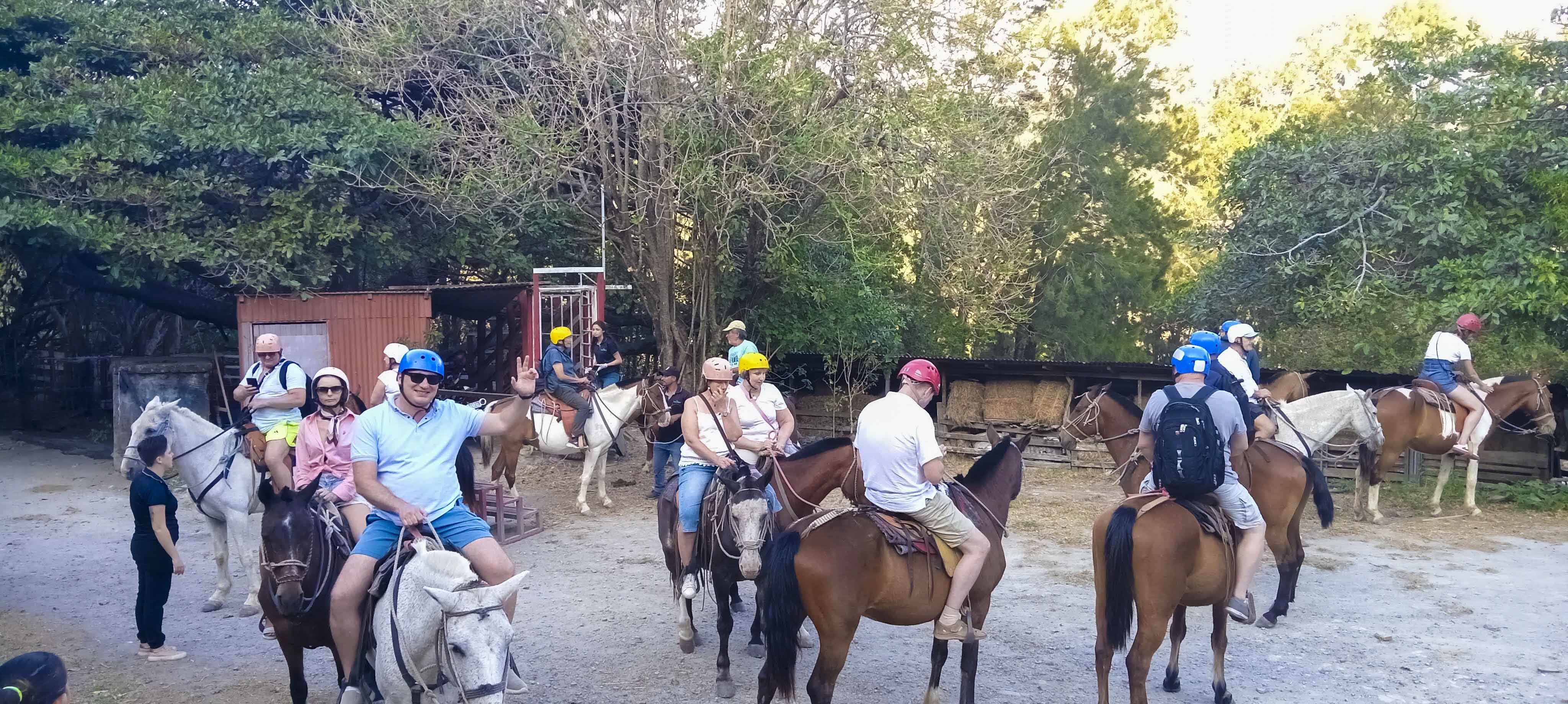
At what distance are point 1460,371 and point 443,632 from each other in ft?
38.2

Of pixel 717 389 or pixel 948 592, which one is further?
pixel 717 389

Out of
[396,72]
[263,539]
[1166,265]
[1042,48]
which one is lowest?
[263,539]

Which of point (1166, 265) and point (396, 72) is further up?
point (396, 72)

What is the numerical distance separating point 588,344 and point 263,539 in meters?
8.60

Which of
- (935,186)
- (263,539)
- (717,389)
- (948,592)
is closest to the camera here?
(263,539)

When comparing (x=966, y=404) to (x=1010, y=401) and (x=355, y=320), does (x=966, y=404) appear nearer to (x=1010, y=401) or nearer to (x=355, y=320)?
(x=1010, y=401)

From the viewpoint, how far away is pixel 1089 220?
1969cm

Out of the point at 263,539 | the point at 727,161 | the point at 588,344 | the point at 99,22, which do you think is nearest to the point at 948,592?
the point at 263,539

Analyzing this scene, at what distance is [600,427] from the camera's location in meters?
12.2

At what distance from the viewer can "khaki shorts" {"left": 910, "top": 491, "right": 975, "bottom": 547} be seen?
5246mm

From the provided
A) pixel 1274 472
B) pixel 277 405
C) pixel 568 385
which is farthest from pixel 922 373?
pixel 568 385

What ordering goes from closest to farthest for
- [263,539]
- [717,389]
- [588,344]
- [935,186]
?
[263,539]
[717,389]
[935,186]
[588,344]

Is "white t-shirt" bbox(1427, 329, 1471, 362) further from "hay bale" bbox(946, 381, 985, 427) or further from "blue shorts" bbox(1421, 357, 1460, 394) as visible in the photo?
"hay bale" bbox(946, 381, 985, 427)

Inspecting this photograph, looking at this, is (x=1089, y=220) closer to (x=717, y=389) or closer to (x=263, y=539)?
(x=717, y=389)
